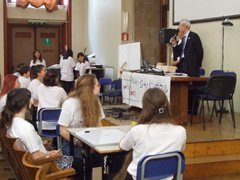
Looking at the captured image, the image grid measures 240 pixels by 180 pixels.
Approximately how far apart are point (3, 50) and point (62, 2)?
258 centimetres

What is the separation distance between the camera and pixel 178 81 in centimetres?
554

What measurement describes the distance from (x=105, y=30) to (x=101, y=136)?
9.14 m

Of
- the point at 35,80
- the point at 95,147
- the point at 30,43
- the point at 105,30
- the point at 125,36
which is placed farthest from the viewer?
the point at 30,43

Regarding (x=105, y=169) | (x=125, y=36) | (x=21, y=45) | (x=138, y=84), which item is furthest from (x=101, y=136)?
(x=21, y=45)

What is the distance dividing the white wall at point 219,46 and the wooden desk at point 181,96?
134 cm

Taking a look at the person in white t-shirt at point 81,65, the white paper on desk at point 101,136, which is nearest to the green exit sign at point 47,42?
the person in white t-shirt at point 81,65

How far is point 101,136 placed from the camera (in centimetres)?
322

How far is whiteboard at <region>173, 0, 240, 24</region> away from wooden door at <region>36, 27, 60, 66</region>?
6.56 meters

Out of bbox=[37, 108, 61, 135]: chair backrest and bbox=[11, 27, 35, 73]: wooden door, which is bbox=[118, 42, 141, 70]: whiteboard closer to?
bbox=[37, 108, 61, 135]: chair backrest

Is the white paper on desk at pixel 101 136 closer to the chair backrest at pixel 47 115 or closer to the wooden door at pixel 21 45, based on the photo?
the chair backrest at pixel 47 115

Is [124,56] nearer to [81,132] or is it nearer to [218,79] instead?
[218,79]

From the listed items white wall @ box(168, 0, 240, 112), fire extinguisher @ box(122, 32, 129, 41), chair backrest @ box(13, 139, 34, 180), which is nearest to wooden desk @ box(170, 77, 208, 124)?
white wall @ box(168, 0, 240, 112)

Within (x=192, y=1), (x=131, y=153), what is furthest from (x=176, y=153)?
(x=192, y=1)

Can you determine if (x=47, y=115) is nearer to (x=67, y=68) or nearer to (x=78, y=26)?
(x=67, y=68)
